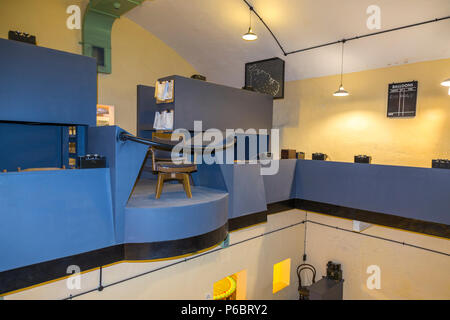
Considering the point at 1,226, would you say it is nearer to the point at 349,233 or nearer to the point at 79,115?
the point at 79,115

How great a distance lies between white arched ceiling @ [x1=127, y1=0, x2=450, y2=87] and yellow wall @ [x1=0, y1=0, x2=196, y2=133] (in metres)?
0.36

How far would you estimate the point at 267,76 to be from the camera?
786cm

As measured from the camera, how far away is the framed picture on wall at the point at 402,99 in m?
5.96

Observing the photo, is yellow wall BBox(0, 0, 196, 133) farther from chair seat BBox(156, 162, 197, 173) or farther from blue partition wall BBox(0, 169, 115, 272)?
blue partition wall BBox(0, 169, 115, 272)

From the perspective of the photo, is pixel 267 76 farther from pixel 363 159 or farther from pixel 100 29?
pixel 100 29

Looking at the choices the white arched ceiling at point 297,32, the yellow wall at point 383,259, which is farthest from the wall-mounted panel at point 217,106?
the yellow wall at point 383,259

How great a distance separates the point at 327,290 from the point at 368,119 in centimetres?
402

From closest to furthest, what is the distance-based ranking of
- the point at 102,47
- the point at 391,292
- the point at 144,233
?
the point at 144,233, the point at 391,292, the point at 102,47

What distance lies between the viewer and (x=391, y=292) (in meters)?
6.36

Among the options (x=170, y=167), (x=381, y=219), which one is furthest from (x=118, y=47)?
(x=381, y=219)

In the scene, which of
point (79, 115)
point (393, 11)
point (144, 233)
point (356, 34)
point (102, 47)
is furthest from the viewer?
point (102, 47)

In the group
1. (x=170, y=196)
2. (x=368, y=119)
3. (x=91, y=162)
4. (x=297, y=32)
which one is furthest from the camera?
(x=368, y=119)

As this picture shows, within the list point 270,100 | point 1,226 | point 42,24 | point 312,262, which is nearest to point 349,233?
point 312,262

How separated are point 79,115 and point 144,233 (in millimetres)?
2236
